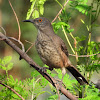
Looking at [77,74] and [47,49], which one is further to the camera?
[77,74]

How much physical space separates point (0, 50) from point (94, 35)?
2.70m

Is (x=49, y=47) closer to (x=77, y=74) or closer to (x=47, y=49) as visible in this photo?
(x=47, y=49)

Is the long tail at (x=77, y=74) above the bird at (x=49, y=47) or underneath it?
underneath

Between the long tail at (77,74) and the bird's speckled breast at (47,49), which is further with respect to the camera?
the bird's speckled breast at (47,49)

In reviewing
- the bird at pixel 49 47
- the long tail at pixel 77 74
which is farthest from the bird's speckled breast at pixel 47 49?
the long tail at pixel 77 74

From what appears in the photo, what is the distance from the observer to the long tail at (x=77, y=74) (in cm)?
279

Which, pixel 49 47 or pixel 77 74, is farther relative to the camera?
pixel 77 74

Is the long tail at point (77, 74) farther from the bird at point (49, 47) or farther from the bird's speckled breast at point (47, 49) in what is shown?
the bird's speckled breast at point (47, 49)

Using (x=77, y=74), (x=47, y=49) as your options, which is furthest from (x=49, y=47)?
(x=77, y=74)

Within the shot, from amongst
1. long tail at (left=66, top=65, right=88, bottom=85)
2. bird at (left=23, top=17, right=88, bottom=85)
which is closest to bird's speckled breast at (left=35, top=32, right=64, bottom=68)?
bird at (left=23, top=17, right=88, bottom=85)

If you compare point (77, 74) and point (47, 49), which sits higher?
point (47, 49)

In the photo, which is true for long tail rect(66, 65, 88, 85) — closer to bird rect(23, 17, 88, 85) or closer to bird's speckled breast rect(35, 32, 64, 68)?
bird rect(23, 17, 88, 85)

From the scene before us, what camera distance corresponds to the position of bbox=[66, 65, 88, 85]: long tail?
2.79m

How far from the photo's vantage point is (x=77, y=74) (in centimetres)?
331
